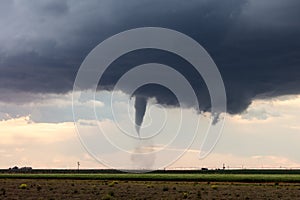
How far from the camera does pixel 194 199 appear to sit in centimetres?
5475

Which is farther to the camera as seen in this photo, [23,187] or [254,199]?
[23,187]

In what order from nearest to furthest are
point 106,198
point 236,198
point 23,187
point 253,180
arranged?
point 106,198 < point 236,198 < point 23,187 < point 253,180

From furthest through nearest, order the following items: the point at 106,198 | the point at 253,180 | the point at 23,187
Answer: the point at 253,180, the point at 23,187, the point at 106,198

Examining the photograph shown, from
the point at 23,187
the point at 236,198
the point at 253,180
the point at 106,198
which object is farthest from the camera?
the point at 253,180

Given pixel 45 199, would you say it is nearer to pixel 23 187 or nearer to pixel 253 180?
pixel 23 187

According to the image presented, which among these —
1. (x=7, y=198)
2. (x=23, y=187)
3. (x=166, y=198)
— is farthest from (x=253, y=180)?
(x=7, y=198)

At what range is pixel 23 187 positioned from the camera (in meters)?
76.1

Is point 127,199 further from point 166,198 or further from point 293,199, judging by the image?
point 293,199

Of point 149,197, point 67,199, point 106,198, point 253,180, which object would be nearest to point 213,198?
point 149,197

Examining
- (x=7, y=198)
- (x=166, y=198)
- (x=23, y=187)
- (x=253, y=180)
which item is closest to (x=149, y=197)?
(x=166, y=198)

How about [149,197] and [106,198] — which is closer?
[106,198]

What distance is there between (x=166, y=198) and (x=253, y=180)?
217 feet

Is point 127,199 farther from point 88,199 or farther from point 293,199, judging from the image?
point 293,199

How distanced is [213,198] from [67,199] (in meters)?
15.6
